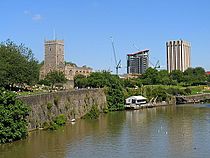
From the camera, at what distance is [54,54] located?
427ft

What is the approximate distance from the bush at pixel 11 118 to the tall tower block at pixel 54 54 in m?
92.8

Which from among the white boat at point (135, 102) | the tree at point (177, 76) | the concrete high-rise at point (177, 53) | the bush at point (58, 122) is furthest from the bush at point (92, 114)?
the concrete high-rise at point (177, 53)

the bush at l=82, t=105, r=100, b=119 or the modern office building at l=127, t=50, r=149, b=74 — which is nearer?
the bush at l=82, t=105, r=100, b=119

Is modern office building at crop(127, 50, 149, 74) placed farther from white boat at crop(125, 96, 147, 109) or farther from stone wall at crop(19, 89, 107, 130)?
stone wall at crop(19, 89, 107, 130)

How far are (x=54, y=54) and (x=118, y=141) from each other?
319ft

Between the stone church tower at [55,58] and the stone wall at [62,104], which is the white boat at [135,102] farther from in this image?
the stone church tower at [55,58]

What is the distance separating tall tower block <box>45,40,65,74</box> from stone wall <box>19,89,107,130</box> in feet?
210

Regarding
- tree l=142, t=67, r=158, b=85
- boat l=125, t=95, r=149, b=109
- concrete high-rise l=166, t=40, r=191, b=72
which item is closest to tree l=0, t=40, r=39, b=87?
boat l=125, t=95, r=149, b=109

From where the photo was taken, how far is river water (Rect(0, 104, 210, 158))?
99.8 feet

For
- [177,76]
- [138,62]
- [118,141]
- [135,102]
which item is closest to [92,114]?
[135,102]

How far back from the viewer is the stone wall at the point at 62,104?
41.3m

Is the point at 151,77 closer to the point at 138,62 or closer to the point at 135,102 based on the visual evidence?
the point at 135,102

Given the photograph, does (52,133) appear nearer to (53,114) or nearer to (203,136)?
(53,114)

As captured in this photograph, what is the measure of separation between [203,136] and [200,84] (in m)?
85.0
